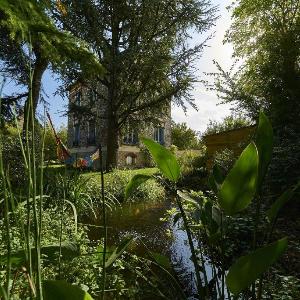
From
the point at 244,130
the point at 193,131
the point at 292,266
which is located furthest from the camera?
the point at 193,131

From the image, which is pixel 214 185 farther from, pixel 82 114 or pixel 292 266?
pixel 82 114

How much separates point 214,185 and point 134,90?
1649 cm

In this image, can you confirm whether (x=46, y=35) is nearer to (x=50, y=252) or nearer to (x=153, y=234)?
(x=153, y=234)

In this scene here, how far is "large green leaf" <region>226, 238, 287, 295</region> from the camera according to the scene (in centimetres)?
90

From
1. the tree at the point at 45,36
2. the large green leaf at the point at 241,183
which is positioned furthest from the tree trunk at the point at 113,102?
the large green leaf at the point at 241,183

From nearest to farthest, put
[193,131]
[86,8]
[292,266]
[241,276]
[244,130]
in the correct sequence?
[241,276] → [292,266] → [244,130] → [86,8] → [193,131]

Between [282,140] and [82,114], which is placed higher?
[82,114]

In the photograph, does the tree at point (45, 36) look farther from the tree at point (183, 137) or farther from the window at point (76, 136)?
the tree at point (183, 137)

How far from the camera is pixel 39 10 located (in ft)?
16.9

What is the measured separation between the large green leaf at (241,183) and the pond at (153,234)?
2142 millimetres

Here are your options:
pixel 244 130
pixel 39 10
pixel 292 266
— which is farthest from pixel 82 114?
pixel 292 266

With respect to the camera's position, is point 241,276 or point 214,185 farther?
point 214,185

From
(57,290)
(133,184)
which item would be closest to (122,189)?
(133,184)

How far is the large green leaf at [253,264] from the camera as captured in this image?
905mm
